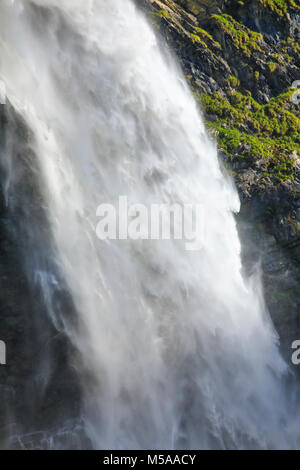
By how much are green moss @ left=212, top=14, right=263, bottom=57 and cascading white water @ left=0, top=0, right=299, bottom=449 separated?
6379 millimetres

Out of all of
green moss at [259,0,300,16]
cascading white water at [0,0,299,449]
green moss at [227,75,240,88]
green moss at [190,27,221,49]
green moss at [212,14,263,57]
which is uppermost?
green moss at [259,0,300,16]

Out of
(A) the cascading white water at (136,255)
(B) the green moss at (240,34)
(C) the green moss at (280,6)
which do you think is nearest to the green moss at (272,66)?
(B) the green moss at (240,34)

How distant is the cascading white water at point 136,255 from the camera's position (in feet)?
49.9

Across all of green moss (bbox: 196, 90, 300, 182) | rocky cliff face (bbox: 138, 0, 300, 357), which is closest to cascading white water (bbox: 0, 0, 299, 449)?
rocky cliff face (bbox: 138, 0, 300, 357)

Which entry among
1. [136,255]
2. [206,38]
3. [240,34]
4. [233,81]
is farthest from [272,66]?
[136,255]

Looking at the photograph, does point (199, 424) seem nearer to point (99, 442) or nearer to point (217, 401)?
point (217, 401)

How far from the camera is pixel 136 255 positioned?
17.2 meters

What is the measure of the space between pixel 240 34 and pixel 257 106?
462cm

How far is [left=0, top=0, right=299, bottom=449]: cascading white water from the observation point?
15.2 metres

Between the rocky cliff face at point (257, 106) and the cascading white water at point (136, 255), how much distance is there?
41.2 inches

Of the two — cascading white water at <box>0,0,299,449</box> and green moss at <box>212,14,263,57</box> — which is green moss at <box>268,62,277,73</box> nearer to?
green moss at <box>212,14,263,57</box>

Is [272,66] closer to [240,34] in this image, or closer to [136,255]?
[240,34]

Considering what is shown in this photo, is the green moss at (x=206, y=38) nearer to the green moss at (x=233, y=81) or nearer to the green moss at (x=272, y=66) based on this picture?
the green moss at (x=233, y=81)
